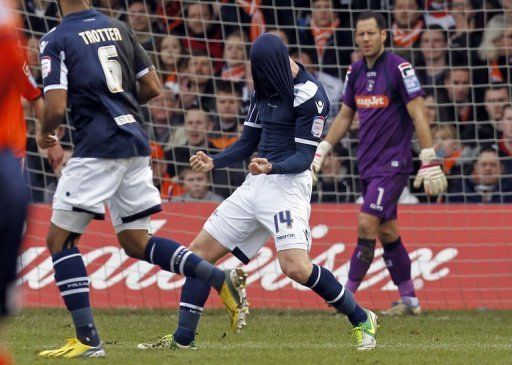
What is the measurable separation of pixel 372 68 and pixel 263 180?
3.26 metres

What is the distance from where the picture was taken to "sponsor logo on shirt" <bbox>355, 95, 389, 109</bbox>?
10656mm

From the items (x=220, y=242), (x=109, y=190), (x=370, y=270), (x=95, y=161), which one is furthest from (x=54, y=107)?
(x=370, y=270)

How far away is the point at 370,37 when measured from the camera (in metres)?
10.6

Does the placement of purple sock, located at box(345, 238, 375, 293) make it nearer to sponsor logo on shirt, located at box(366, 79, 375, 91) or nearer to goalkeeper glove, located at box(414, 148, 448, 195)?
goalkeeper glove, located at box(414, 148, 448, 195)

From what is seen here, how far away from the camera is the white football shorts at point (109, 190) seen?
704 centimetres

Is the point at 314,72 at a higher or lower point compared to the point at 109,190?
lower

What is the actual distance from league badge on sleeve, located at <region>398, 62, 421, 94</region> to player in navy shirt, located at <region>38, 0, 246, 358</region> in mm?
3693

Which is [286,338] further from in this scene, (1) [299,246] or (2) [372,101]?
(2) [372,101]

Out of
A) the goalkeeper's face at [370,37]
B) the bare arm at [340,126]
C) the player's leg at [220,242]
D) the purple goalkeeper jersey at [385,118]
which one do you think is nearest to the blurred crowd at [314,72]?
the bare arm at [340,126]

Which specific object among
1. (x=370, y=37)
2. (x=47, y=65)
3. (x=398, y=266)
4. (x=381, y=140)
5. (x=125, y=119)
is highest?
(x=47, y=65)

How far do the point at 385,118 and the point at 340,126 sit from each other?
43cm

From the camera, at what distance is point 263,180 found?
7.80 metres

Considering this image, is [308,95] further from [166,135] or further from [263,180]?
[166,135]

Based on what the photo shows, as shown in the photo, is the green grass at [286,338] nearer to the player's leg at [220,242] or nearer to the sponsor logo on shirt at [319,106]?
the player's leg at [220,242]
